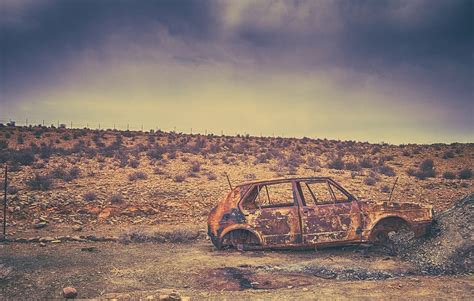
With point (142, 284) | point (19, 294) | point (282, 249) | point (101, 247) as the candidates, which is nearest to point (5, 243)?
point (101, 247)

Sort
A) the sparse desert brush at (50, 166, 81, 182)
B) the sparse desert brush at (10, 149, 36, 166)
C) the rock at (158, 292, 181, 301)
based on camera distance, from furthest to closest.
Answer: the sparse desert brush at (10, 149, 36, 166), the sparse desert brush at (50, 166, 81, 182), the rock at (158, 292, 181, 301)

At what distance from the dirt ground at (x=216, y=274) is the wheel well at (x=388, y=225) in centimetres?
42

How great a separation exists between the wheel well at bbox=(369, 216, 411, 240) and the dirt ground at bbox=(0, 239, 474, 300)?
0.42m


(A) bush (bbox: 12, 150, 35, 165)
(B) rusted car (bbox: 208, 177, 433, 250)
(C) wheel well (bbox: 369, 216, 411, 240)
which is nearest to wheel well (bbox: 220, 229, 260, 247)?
(B) rusted car (bbox: 208, 177, 433, 250)

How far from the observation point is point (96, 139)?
3606cm

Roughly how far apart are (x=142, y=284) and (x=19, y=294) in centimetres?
173

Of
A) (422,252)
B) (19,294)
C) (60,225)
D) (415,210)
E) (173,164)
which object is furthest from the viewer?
(173,164)

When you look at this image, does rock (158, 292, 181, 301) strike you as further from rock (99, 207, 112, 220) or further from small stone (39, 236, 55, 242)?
rock (99, 207, 112, 220)

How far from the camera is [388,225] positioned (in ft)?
26.2

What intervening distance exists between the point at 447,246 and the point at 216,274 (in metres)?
4.08

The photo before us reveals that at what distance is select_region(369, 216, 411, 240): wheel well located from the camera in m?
7.88

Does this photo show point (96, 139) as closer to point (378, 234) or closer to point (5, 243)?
point (5, 243)

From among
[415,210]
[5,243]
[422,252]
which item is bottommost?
[5,243]

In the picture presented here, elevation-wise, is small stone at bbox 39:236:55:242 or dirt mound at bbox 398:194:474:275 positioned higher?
dirt mound at bbox 398:194:474:275
